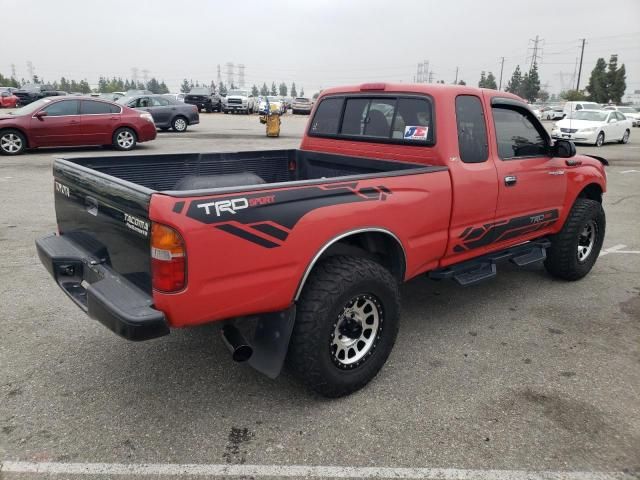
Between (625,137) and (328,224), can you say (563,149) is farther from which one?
(625,137)

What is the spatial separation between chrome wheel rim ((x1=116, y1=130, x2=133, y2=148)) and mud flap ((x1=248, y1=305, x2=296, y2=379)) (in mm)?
12745

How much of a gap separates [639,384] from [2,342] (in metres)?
4.44

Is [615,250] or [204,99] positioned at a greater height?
[204,99]

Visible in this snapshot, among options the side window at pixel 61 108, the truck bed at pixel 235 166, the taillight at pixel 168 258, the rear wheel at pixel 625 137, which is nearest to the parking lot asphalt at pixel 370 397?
the taillight at pixel 168 258

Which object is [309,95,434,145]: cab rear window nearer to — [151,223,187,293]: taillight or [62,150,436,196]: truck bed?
[62,150,436,196]: truck bed

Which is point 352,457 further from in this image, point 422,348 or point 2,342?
point 2,342

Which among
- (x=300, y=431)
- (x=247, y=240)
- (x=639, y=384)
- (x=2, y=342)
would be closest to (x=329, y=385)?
(x=300, y=431)

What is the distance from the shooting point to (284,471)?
2.53 meters

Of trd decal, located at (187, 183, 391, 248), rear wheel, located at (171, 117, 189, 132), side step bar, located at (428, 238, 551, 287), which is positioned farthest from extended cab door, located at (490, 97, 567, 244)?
rear wheel, located at (171, 117, 189, 132)

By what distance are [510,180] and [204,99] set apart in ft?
116

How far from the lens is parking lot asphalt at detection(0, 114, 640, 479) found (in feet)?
8.71

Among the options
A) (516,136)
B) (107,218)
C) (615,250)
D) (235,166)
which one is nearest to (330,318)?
(107,218)

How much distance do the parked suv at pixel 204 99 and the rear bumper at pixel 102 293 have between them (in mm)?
34524

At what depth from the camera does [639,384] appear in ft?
11.1
